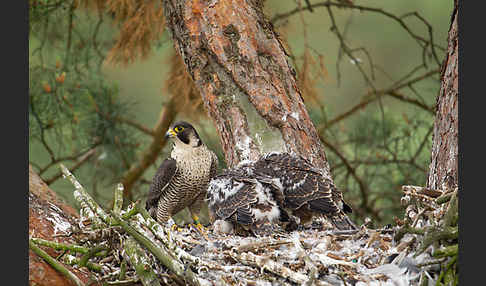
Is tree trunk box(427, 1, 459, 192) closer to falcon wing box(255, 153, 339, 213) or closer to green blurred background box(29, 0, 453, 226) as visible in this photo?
falcon wing box(255, 153, 339, 213)

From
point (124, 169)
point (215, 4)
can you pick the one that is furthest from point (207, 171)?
point (124, 169)

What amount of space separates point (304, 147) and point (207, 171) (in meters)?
0.62

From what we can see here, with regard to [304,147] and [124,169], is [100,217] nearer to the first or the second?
[304,147]

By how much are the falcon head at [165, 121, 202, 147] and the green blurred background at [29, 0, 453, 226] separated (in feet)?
2.68

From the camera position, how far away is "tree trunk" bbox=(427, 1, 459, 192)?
2551mm

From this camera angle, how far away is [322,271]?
2.08m

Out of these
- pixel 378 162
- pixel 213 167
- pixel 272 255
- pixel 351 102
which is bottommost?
pixel 272 255

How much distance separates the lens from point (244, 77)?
3.30m

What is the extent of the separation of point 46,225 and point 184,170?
3.89 feet

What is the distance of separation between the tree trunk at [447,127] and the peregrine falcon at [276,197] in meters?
0.44

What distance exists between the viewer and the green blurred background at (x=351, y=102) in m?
5.00

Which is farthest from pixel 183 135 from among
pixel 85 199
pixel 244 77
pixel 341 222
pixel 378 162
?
pixel 378 162

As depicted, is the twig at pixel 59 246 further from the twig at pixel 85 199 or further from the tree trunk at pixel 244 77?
the tree trunk at pixel 244 77

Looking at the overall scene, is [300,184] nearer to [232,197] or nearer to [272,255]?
[232,197]
